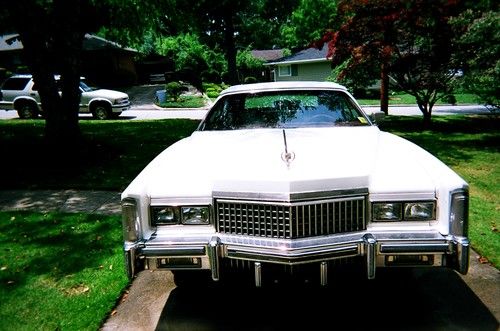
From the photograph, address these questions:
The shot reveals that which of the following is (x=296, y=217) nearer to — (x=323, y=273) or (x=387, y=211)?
(x=323, y=273)

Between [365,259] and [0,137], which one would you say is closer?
[365,259]

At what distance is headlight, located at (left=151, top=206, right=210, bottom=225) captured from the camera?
321 cm

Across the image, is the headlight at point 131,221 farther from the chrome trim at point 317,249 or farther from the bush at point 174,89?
the bush at point 174,89

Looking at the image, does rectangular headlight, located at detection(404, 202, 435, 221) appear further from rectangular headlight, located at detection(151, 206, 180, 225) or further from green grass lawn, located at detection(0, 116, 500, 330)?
green grass lawn, located at detection(0, 116, 500, 330)

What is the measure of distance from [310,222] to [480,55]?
890cm

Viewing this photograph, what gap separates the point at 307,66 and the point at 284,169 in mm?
39471

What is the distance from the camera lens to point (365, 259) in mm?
3014

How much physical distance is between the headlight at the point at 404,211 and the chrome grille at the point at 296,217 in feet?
0.40

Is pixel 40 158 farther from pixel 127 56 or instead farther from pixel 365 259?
pixel 127 56

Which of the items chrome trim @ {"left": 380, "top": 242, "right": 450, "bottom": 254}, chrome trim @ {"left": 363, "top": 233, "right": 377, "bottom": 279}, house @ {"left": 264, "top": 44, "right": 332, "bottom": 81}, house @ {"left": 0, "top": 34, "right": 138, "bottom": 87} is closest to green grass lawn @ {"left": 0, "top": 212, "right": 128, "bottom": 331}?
chrome trim @ {"left": 363, "top": 233, "right": 377, "bottom": 279}

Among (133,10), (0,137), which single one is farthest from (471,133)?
(0,137)

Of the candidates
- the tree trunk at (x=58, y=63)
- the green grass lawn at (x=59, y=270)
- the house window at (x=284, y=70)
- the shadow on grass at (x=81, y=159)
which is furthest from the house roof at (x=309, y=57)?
the green grass lawn at (x=59, y=270)

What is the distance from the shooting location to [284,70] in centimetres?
4394

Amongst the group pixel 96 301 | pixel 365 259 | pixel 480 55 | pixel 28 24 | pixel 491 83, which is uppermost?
pixel 28 24
